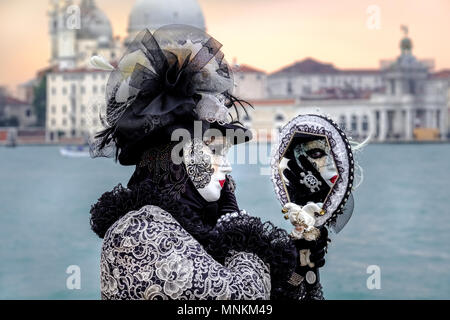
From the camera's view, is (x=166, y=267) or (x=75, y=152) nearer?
(x=166, y=267)

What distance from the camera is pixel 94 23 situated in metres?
65.9

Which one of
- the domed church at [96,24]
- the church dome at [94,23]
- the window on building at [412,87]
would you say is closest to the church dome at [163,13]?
the domed church at [96,24]

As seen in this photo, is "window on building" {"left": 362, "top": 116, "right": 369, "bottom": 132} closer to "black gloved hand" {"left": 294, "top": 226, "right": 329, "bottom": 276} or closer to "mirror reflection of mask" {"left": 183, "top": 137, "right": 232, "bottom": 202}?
"black gloved hand" {"left": 294, "top": 226, "right": 329, "bottom": 276}

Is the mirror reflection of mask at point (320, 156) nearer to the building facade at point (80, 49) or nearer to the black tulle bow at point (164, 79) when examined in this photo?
the black tulle bow at point (164, 79)

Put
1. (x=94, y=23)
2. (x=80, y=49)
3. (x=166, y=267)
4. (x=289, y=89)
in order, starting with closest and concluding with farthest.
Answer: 1. (x=166, y=267)
2. (x=94, y=23)
3. (x=80, y=49)
4. (x=289, y=89)

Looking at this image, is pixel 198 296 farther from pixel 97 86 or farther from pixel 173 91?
pixel 97 86

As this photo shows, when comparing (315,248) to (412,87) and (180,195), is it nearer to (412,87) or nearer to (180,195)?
(180,195)

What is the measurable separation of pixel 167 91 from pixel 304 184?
1.03 feet

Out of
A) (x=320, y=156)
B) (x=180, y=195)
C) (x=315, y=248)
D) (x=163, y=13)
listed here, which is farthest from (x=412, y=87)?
(x=180, y=195)

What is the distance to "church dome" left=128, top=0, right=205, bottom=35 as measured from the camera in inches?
2196

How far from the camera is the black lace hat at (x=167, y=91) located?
1.53m

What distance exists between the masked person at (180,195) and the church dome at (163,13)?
53955 millimetres

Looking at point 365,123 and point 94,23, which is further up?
point 94,23
